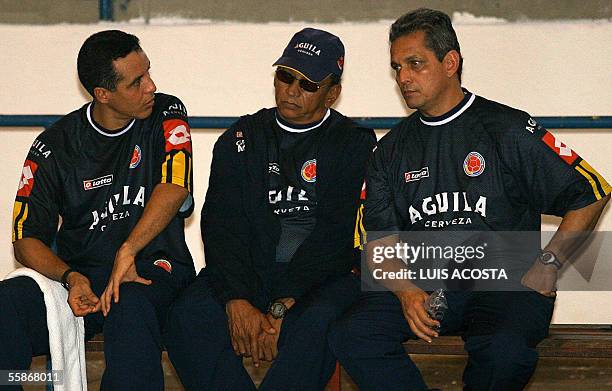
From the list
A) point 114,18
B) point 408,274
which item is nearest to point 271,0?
point 114,18

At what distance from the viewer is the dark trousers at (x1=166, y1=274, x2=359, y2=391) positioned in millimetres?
3301

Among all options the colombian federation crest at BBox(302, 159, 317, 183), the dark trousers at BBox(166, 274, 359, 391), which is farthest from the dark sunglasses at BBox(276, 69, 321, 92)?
the dark trousers at BBox(166, 274, 359, 391)

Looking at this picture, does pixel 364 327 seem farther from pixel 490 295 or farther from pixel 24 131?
pixel 24 131

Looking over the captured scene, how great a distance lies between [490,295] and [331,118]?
0.94 m

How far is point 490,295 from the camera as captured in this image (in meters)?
3.32

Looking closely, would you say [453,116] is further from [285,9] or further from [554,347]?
[285,9]

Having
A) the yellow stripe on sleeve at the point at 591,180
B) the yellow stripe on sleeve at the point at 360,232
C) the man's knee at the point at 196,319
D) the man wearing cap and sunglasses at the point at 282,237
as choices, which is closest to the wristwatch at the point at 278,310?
the man wearing cap and sunglasses at the point at 282,237

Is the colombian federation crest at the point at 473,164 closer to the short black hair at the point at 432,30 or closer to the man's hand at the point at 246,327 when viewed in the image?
the short black hair at the point at 432,30

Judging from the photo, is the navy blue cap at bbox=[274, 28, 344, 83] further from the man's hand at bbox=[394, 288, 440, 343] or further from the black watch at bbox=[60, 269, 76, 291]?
the black watch at bbox=[60, 269, 76, 291]

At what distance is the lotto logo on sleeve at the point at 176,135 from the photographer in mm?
3691

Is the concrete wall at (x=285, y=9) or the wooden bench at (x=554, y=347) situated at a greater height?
the concrete wall at (x=285, y=9)

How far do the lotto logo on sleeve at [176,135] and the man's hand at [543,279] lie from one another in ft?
4.42

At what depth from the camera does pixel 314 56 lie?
12.0ft

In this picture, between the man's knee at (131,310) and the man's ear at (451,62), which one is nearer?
the man's knee at (131,310)
